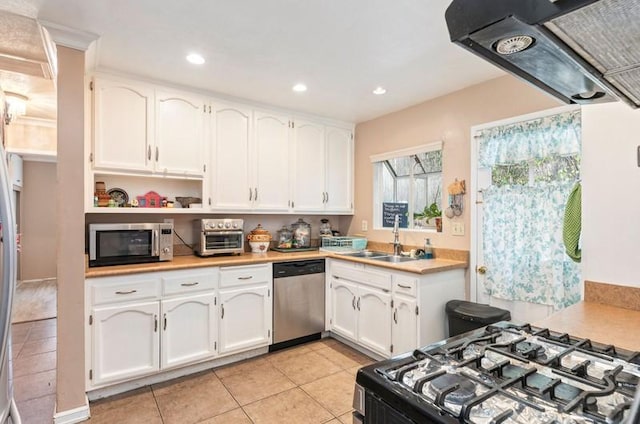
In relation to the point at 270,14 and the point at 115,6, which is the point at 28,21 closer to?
the point at 115,6

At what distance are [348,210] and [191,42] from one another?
251 centimetres

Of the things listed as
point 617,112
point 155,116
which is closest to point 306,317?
point 155,116

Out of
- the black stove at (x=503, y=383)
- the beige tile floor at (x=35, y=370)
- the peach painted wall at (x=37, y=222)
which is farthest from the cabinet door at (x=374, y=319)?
the peach painted wall at (x=37, y=222)

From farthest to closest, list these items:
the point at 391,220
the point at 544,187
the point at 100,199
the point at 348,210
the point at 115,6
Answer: the point at 348,210
the point at 391,220
the point at 100,199
the point at 544,187
the point at 115,6

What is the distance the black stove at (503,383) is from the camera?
0.73 meters

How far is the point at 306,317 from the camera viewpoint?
10.8 feet

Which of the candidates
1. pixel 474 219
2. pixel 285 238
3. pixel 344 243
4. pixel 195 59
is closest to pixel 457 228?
pixel 474 219

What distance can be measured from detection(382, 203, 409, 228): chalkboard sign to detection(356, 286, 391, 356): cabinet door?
0.98m

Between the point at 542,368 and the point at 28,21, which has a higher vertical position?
the point at 28,21

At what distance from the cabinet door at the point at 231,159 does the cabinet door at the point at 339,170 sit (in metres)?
1.02

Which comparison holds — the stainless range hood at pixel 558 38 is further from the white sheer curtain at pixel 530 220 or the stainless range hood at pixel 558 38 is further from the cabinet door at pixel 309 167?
the cabinet door at pixel 309 167

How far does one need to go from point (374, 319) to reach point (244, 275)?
122 cm

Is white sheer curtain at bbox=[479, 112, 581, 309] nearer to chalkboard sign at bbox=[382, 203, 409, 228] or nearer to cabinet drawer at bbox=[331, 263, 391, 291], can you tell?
cabinet drawer at bbox=[331, 263, 391, 291]

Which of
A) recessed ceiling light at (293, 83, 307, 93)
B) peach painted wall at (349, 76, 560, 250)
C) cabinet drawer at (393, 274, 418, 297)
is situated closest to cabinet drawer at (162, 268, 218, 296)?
cabinet drawer at (393, 274, 418, 297)
